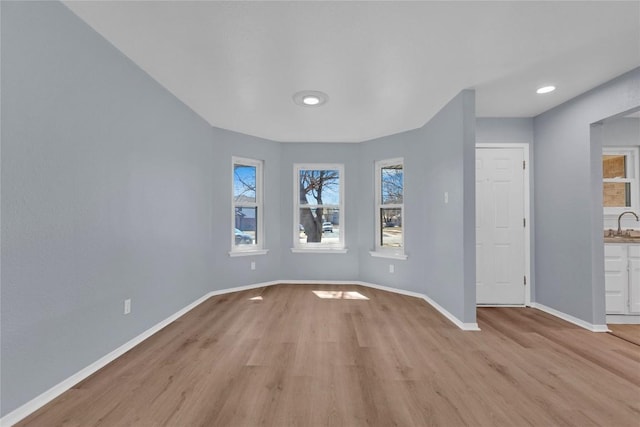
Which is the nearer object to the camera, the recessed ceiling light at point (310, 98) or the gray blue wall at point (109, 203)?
the gray blue wall at point (109, 203)

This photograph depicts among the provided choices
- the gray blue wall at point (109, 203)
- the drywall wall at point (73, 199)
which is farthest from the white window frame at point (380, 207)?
the drywall wall at point (73, 199)

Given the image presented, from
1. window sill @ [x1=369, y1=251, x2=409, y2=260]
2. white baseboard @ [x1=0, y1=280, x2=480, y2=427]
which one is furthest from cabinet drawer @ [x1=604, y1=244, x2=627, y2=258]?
window sill @ [x1=369, y1=251, x2=409, y2=260]

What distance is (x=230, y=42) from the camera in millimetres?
1941

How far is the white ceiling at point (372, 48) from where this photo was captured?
5.46 feet

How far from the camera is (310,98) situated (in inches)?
112

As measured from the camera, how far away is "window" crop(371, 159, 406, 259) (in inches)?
166

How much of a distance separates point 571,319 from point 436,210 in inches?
72.2

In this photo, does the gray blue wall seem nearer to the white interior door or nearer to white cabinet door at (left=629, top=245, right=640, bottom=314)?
the white interior door

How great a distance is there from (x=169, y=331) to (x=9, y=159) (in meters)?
1.90

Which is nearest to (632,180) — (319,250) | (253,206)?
(319,250)

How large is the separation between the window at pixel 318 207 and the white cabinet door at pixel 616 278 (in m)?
3.26

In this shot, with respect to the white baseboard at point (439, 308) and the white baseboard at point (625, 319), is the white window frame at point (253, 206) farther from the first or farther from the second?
the white baseboard at point (625, 319)

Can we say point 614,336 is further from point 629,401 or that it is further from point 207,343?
A: point 207,343

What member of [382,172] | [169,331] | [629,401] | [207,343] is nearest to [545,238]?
[629,401]
